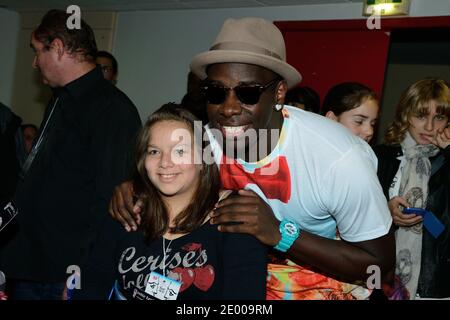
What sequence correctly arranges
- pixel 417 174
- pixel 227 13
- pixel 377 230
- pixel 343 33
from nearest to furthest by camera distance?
pixel 377 230 < pixel 417 174 < pixel 343 33 < pixel 227 13

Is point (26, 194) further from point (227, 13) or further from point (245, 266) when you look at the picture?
point (227, 13)

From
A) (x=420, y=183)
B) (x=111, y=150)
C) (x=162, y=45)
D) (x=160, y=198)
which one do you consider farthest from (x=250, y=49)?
(x=162, y=45)

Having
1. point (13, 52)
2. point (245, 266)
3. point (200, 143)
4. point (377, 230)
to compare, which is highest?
point (13, 52)

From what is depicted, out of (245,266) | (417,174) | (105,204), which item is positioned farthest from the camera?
(417,174)

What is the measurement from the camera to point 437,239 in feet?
10.3

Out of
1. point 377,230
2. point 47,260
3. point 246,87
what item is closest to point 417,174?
point 377,230

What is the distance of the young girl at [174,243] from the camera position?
6.66 feet

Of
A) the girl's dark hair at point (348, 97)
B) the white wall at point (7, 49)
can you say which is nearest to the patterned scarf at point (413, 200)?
the girl's dark hair at point (348, 97)

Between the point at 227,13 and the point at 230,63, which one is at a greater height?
the point at 227,13

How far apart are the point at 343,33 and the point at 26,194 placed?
4101 millimetres

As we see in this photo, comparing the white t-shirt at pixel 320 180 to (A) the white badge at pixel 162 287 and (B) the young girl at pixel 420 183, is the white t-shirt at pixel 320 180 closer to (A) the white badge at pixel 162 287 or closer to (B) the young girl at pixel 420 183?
(A) the white badge at pixel 162 287

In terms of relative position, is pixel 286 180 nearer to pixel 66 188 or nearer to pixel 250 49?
pixel 250 49

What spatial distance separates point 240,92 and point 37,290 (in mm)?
1616

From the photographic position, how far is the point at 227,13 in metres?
6.72
